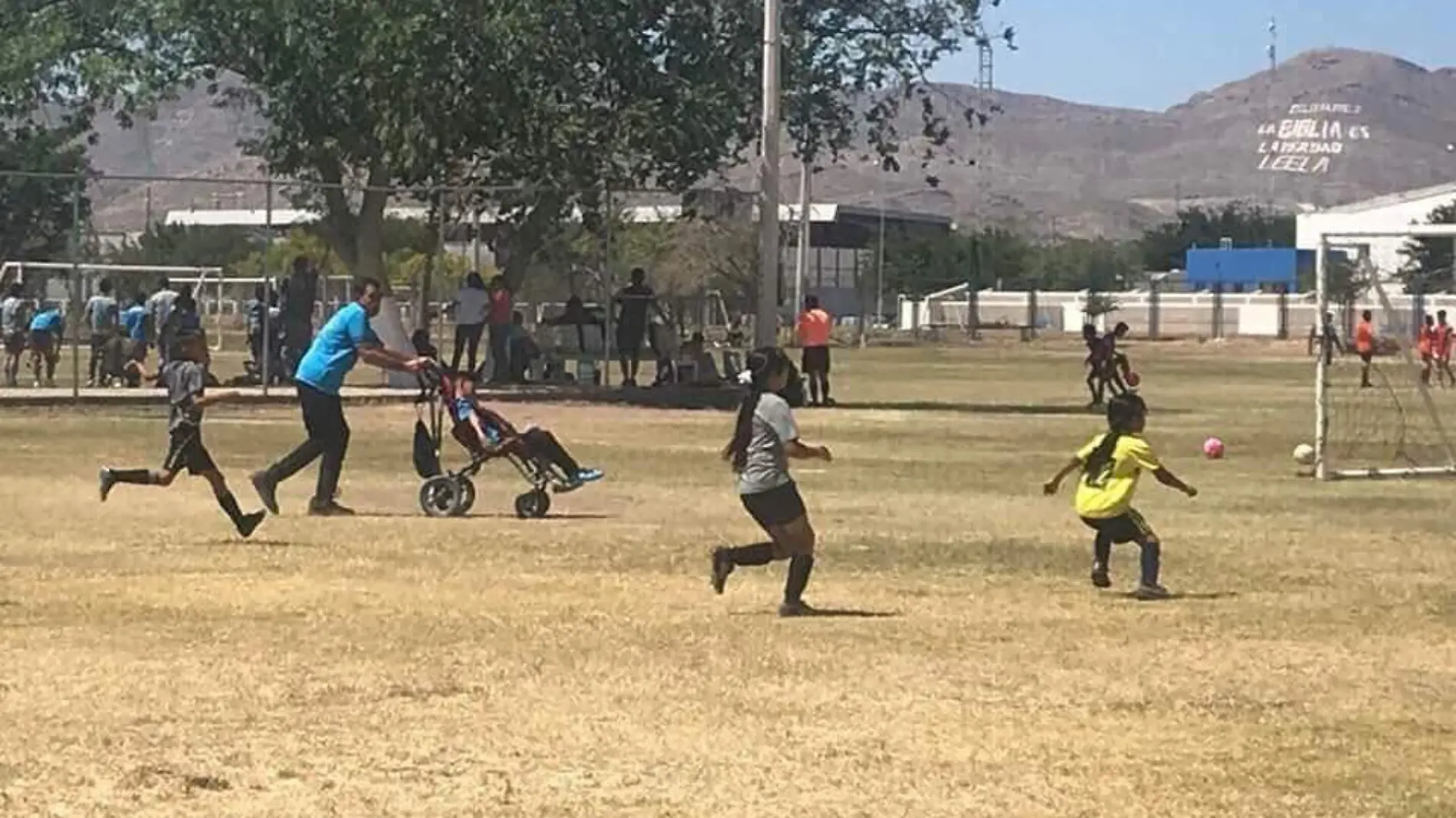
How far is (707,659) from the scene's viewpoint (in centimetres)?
1197

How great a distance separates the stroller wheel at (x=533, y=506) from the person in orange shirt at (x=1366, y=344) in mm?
14746

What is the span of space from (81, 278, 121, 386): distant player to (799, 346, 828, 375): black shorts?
9862mm

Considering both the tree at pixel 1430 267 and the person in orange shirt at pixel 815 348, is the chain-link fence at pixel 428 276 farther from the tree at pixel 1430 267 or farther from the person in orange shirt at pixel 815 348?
the tree at pixel 1430 267

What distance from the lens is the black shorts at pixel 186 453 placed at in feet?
57.2

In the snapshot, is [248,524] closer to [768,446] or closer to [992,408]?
[768,446]

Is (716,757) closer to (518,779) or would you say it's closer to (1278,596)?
(518,779)

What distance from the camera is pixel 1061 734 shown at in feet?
33.2

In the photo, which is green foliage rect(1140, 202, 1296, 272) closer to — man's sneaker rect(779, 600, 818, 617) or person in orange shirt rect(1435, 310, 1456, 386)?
person in orange shirt rect(1435, 310, 1456, 386)

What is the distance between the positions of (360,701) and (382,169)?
28.3m

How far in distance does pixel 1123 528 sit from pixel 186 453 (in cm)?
642

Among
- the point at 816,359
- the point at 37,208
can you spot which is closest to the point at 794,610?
the point at 816,359

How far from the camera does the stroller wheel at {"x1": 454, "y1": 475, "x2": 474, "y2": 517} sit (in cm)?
1891

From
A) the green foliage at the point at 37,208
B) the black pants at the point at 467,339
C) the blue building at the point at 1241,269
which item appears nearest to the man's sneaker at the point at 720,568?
the green foliage at the point at 37,208

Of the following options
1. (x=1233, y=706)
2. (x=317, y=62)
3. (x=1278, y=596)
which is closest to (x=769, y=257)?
(x=317, y=62)
